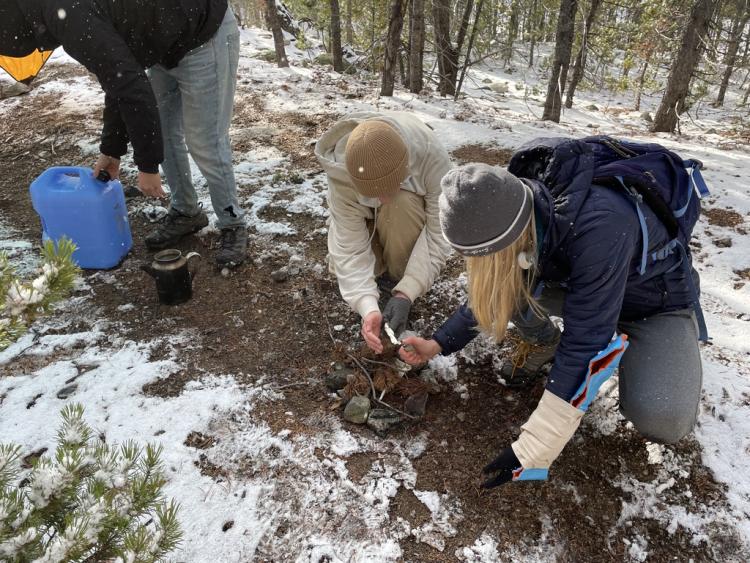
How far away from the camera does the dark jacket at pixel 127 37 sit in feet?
7.00

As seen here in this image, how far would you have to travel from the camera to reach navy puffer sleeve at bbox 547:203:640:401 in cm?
146

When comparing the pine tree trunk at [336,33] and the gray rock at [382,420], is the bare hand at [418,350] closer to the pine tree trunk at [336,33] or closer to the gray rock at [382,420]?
the gray rock at [382,420]

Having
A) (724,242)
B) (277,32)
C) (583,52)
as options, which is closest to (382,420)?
(724,242)

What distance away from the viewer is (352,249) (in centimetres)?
241

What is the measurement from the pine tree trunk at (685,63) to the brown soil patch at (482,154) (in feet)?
10.2

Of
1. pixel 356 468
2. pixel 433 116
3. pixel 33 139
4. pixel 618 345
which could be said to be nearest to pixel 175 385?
pixel 356 468

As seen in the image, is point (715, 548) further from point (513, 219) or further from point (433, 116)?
point (433, 116)

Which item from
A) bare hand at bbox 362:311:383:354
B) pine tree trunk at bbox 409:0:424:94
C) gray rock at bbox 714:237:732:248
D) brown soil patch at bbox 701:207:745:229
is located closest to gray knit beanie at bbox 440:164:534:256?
bare hand at bbox 362:311:383:354

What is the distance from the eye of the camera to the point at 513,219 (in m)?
1.40

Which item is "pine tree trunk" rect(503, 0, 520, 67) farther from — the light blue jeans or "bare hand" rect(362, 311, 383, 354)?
"bare hand" rect(362, 311, 383, 354)

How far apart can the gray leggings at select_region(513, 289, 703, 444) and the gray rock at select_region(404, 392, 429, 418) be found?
0.82 meters

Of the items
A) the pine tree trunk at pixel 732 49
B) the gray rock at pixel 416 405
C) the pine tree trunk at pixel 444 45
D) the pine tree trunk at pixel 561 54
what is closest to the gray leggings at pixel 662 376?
the gray rock at pixel 416 405

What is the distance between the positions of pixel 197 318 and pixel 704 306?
295 centimetres

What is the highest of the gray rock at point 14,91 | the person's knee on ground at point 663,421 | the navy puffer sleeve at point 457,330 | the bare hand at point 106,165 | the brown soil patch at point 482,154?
the bare hand at point 106,165
